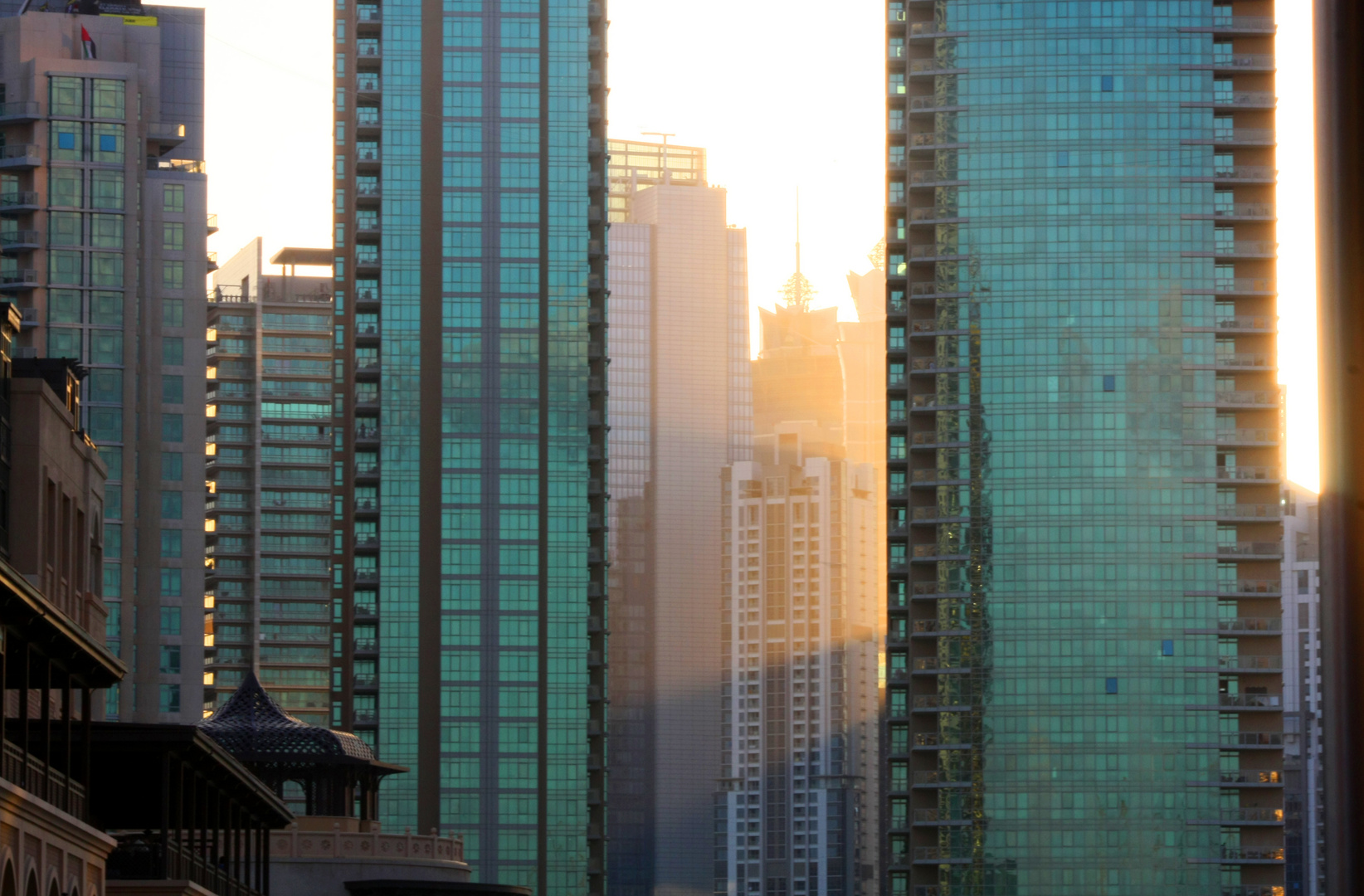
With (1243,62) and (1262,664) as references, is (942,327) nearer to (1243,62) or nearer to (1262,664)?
(1243,62)

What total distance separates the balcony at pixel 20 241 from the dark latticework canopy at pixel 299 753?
4960 cm

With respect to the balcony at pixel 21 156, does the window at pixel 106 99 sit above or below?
above

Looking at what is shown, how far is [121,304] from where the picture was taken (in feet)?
433

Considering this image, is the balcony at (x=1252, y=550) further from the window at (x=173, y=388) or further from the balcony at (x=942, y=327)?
the window at (x=173, y=388)

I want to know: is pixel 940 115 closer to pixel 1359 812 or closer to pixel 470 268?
pixel 470 268

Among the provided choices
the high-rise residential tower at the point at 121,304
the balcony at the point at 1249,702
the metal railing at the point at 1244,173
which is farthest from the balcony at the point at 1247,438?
the high-rise residential tower at the point at 121,304

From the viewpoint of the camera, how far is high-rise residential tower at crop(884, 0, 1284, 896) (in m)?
144

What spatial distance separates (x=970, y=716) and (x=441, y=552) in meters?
37.3

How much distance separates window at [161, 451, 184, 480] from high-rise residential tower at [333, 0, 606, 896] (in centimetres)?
2226

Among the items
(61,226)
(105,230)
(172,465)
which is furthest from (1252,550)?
(61,226)

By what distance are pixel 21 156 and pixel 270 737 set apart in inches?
2273

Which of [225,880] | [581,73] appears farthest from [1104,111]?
[225,880]

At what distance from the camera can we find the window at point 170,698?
13012 centimetres

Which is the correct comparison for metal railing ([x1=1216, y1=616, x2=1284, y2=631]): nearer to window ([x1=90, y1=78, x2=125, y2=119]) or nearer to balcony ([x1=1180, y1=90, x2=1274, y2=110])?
balcony ([x1=1180, y1=90, x2=1274, y2=110])
